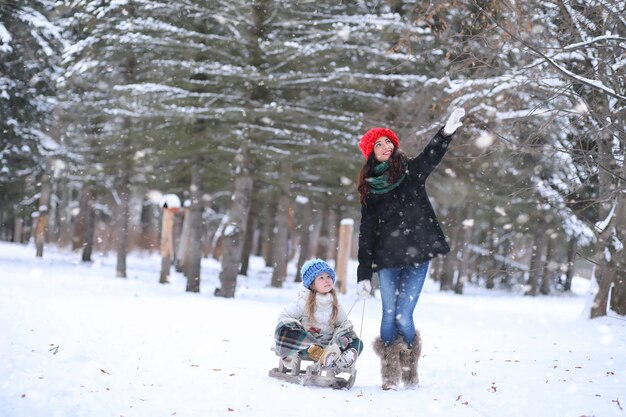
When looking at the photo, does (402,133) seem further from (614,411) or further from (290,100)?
(614,411)

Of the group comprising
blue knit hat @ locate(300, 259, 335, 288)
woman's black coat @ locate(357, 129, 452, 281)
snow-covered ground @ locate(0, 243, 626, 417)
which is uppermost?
woman's black coat @ locate(357, 129, 452, 281)

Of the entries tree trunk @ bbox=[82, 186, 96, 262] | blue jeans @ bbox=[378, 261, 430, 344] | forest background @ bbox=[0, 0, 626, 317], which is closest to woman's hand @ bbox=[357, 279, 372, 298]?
blue jeans @ bbox=[378, 261, 430, 344]

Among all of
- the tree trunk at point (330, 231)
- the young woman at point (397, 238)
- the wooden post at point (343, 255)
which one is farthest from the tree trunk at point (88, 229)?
the young woman at point (397, 238)

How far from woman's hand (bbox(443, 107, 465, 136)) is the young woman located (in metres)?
0.07

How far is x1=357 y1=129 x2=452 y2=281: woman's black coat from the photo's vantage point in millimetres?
4836

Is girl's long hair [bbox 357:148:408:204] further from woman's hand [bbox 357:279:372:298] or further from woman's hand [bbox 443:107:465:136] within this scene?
woman's hand [bbox 357:279:372:298]

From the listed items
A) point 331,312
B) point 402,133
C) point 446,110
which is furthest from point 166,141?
point 331,312

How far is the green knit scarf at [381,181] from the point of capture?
4977 millimetres

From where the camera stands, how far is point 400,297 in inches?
196

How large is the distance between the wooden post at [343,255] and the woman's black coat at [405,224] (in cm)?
1136

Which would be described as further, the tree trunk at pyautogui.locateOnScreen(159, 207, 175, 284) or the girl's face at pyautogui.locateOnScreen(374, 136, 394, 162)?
the tree trunk at pyautogui.locateOnScreen(159, 207, 175, 284)

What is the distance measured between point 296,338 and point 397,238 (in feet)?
4.02

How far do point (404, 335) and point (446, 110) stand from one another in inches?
210

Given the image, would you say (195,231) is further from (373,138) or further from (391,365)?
(391,365)
